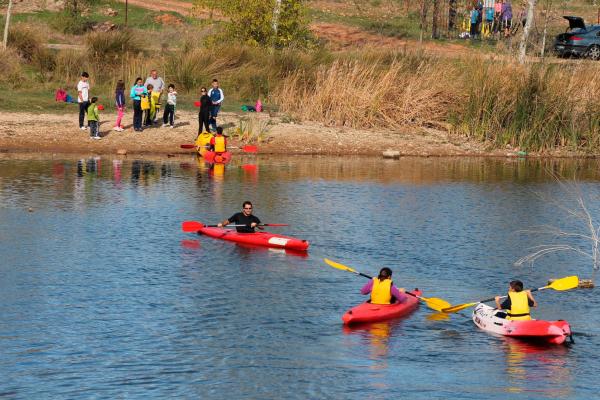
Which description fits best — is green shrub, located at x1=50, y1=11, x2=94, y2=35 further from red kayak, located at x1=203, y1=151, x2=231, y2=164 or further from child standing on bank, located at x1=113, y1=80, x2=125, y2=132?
red kayak, located at x1=203, y1=151, x2=231, y2=164

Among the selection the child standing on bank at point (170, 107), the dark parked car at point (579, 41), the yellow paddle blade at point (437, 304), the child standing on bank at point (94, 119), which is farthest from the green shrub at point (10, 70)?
the yellow paddle blade at point (437, 304)

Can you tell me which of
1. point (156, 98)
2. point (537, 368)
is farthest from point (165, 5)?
point (537, 368)

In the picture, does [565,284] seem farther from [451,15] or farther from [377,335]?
[451,15]

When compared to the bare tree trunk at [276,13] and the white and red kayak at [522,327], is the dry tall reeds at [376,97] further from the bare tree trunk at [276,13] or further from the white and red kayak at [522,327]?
the white and red kayak at [522,327]

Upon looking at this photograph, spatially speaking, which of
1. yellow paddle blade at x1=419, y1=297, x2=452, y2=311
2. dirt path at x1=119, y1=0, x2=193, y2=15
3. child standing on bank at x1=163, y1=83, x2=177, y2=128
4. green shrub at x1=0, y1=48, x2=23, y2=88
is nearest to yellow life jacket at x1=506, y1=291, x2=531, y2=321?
yellow paddle blade at x1=419, y1=297, x2=452, y2=311

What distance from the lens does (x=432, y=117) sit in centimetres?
4262

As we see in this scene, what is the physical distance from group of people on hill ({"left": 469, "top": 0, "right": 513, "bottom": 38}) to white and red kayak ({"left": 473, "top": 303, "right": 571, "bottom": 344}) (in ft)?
131

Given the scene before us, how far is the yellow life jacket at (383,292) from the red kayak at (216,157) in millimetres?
18117

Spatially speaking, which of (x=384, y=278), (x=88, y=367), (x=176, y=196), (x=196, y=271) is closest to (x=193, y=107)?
(x=176, y=196)

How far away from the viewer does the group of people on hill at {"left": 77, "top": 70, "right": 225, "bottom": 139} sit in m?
37.8

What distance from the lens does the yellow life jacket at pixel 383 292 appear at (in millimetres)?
19812

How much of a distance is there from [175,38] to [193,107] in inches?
619

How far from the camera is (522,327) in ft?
61.2

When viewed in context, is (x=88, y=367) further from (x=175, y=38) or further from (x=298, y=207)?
(x=175, y=38)
